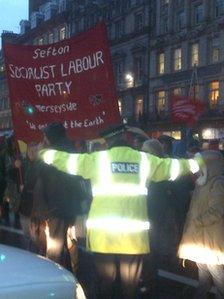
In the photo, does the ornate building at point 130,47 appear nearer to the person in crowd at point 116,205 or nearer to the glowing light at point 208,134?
the glowing light at point 208,134

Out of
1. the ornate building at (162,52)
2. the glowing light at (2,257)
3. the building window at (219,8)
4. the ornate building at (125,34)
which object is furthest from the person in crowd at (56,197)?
the ornate building at (125,34)

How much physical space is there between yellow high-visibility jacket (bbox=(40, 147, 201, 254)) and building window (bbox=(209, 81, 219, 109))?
36.5 meters

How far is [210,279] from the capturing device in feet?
18.7

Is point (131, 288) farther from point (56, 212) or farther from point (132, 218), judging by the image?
point (56, 212)

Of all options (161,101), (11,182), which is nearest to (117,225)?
(11,182)

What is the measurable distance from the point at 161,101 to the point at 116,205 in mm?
42723

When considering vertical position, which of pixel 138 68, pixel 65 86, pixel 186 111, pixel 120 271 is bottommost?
pixel 120 271

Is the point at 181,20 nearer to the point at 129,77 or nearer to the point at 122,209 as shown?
the point at 129,77

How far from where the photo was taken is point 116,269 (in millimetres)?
4844

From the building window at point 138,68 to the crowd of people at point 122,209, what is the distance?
42657 mm

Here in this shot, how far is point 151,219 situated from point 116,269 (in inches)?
71.7

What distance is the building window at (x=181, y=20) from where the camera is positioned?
44.8 m

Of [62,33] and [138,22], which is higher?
[62,33]

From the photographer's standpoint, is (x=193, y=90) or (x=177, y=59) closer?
(x=193, y=90)
